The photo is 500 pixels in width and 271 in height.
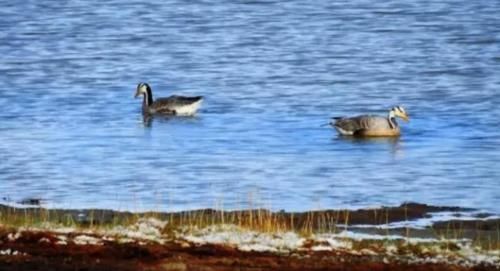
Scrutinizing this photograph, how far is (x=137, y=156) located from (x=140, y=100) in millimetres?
9948

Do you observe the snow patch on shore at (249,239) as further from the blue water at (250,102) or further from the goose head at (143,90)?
the goose head at (143,90)

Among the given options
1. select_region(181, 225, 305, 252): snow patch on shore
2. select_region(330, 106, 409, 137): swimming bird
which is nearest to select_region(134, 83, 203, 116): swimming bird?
select_region(330, 106, 409, 137): swimming bird

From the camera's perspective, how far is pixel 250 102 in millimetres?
35250

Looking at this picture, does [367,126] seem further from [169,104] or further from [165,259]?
[165,259]

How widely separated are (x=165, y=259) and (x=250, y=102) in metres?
22.7

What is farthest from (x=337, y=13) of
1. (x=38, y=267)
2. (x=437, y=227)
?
(x=38, y=267)

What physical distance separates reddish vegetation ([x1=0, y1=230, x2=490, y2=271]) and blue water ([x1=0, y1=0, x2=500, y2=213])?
689 centimetres

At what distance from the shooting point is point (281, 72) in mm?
42406

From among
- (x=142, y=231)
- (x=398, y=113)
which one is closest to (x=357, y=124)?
(x=398, y=113)

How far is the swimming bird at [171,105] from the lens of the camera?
32812 mm

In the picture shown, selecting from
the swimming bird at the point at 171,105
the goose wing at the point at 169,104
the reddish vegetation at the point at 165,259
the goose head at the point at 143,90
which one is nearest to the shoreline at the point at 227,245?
the reddish vegetation at the point at 165,259

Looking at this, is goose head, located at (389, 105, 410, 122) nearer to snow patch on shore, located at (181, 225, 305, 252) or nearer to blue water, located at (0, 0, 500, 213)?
blue water, located at (0, 0, 500, 213)

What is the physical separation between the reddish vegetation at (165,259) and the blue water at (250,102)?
6892mm

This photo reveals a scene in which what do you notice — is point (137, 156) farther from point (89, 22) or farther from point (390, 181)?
point (89, 22)
